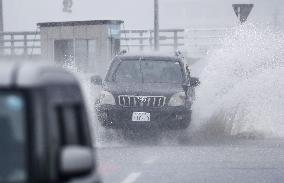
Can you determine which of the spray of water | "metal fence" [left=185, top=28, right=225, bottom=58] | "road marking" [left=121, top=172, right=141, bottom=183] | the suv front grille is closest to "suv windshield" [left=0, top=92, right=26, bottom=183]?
"road marking" [left=121, top=172, right=141, bottom=183]

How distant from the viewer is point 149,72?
659 inches

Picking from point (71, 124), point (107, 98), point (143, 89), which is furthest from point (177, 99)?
point (71, 124)

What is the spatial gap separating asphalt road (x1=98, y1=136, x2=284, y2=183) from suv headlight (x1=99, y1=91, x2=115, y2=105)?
3.13 feet

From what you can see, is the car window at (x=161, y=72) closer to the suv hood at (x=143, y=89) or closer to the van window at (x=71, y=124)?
the suv hood at (x=143, y=89)

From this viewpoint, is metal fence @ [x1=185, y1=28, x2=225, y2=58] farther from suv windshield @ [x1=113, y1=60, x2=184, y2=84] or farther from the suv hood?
the suv hood

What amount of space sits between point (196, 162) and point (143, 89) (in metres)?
3.69

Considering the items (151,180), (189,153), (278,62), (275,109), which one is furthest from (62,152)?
(278,62)

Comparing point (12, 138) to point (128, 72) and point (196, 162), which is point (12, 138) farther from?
point (128, 72)

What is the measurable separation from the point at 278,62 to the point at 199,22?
8715cm

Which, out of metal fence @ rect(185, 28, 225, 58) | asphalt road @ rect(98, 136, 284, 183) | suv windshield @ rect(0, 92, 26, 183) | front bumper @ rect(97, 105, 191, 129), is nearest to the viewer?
suv windshield @ rect(0, 92, 26, 183)

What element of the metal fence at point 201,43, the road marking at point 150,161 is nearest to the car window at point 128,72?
the road marking at point 150,161

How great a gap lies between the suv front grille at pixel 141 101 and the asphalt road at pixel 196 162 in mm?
849

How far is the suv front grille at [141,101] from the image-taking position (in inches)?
607

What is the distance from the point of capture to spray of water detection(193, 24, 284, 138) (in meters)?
17.4
